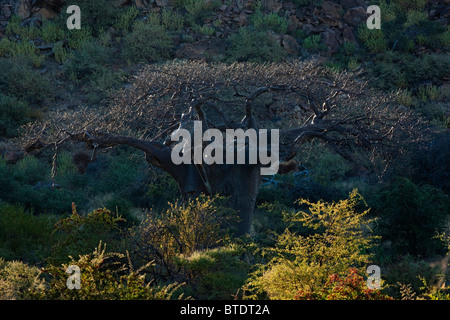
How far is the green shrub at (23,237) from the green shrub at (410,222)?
6.28 metres

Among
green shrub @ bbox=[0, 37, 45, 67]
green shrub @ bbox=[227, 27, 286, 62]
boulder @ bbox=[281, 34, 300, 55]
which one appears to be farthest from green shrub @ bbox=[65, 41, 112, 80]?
boulder @ bbox=[281, 34, 300, 55]

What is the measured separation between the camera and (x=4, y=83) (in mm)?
23656

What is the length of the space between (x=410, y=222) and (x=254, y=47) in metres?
16.0

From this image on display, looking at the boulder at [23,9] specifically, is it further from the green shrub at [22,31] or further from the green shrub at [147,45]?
the green shrub at [147,45]

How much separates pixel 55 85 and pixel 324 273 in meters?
20.5

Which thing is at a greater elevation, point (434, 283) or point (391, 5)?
point (391, 5)

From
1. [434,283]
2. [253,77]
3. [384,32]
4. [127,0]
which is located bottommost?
[434,283]

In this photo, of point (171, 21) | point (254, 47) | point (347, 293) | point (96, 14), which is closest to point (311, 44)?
point (254, 47)

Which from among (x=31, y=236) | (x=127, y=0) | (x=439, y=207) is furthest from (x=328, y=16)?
(x=31, y=236)

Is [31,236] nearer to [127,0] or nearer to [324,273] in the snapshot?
[324,273]

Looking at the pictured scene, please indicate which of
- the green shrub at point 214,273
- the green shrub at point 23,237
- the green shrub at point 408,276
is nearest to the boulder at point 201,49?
the green shrub at point 23,237

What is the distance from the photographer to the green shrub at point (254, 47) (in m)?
25.3
